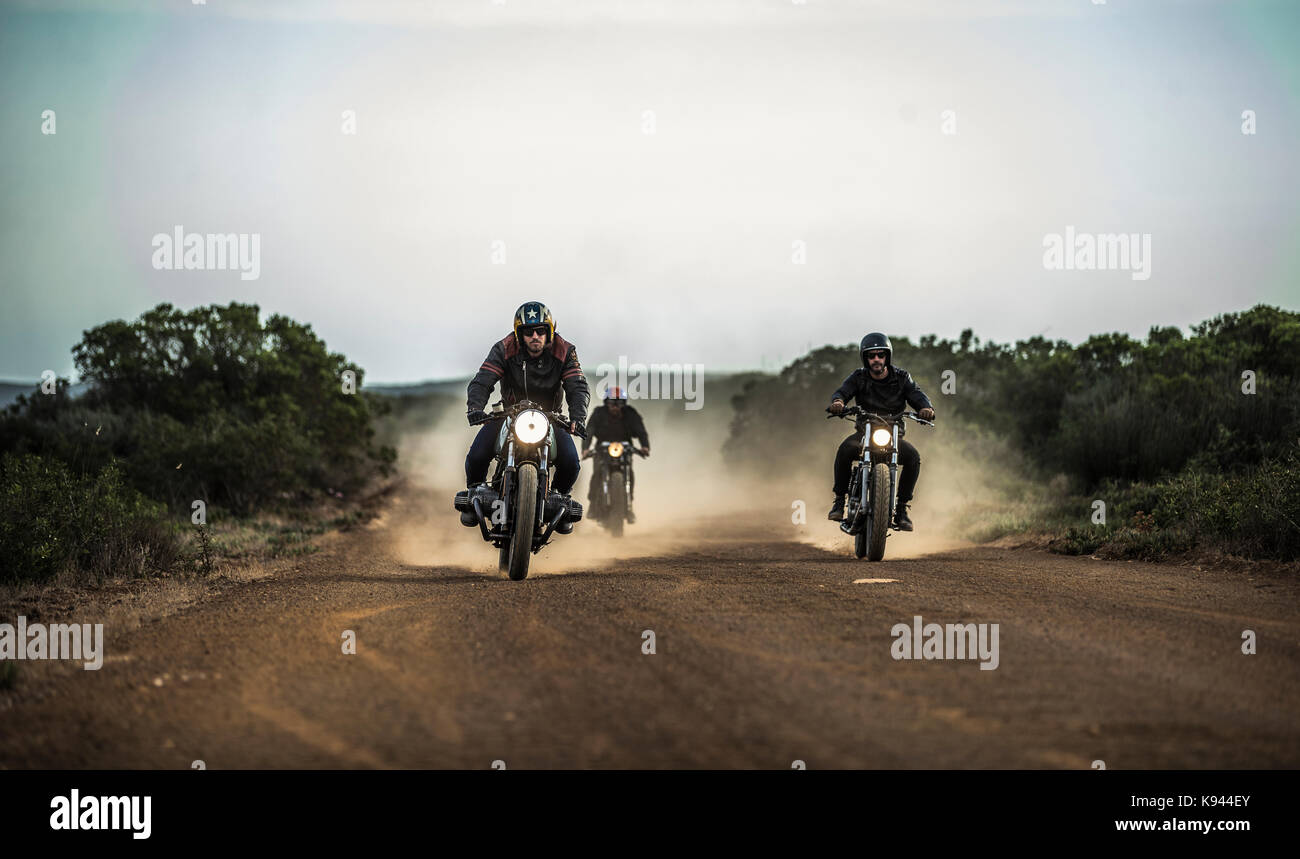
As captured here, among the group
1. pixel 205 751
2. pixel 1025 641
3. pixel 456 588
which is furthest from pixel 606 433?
pixel 205 751

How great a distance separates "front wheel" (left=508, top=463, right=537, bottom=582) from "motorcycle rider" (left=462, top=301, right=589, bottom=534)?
0.42 metres

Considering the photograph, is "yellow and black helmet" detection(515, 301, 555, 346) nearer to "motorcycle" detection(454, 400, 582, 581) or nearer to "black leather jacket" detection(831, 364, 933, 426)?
"motorcycle" detection(454, 400, 582, 581)

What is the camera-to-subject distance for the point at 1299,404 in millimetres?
16016

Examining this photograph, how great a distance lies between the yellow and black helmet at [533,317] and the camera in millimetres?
10234

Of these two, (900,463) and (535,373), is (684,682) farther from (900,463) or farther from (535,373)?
(900,463)

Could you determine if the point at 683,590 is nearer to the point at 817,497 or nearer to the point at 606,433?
the point at 606,433

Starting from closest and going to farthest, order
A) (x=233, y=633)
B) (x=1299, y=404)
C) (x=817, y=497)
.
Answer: (x=233, y=633) → (x=1299, y=404) → (x=817, y=497)

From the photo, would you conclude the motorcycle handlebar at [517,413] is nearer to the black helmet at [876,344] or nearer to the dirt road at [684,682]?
the dirt road at [684,682]

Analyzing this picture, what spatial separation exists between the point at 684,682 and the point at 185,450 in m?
16.1

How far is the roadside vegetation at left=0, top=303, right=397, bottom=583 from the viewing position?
10.8 meters

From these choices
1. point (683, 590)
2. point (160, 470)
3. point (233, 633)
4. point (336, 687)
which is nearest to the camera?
point (336, 687)

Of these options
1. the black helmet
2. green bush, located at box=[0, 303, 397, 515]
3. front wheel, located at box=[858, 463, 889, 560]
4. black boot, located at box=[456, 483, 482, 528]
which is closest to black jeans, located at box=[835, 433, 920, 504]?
front wheel, located at box=[858, 463, 889, 560]

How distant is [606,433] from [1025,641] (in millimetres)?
10572
